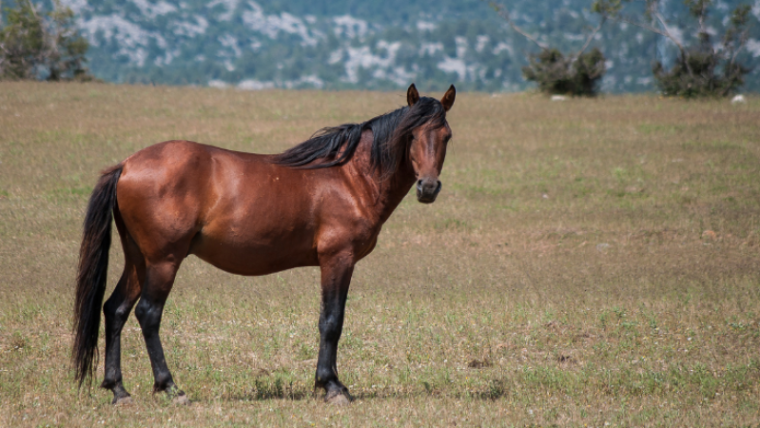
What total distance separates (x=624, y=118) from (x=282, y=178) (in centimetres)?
1994

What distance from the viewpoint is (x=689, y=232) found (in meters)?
14.4

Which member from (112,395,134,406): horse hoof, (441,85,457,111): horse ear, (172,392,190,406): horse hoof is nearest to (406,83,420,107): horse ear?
(441,85,457,111): horse ear

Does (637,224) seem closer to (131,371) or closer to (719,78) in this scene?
(131,371)

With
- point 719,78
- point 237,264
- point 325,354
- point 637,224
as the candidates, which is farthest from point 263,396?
point 719,78

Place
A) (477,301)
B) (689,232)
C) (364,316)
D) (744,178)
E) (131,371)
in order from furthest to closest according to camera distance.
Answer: (744,178)
(689,232)
(477,301)
(364,316)
(131,371)

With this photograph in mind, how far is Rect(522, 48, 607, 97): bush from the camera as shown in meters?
30.1

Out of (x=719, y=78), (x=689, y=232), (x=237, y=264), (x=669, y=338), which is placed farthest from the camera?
(x=719, y=78)

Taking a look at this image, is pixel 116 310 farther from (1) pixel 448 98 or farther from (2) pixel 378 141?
(1) pixel 448 98

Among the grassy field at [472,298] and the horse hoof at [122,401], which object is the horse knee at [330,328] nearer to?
the grassy field at [472,298]

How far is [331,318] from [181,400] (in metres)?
1.46

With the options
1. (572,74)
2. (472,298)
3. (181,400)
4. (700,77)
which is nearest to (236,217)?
(181,400)

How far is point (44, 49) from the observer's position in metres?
33.9

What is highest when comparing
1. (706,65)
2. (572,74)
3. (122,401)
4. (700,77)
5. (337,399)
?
(337,399)

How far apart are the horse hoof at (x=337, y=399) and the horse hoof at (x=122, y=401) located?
169 centimetres
